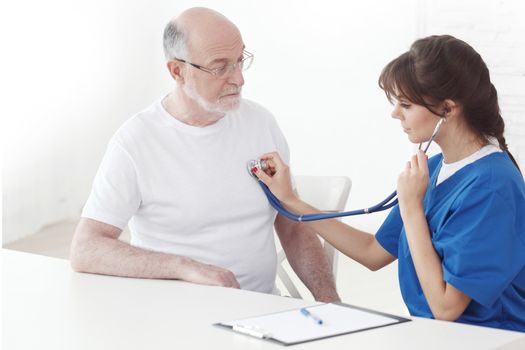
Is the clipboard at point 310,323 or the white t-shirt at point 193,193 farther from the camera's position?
the white t-shirt at point 193,193

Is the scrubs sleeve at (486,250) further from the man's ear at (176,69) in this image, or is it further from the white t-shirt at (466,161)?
the man's ear at (176,69)

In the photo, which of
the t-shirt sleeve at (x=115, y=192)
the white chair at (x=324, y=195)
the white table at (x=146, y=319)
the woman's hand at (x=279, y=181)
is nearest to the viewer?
the white table at (x=146, y=319)

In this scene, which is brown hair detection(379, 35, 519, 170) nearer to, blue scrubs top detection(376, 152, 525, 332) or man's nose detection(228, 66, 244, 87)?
blue scrubs top detection(376, 152, 525, 332)

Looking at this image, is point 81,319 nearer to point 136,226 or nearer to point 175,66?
point 136,226

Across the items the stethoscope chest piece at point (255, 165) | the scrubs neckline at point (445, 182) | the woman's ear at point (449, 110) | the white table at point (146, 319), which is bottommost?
the white table at point (146, 319)

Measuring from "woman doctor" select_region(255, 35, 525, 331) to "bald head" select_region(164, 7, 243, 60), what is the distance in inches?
19.9

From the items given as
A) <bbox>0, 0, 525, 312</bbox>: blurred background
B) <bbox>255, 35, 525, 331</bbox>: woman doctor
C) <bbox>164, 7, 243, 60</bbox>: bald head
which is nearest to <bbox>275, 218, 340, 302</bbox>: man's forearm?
<bbox>255, 35, 525, 331</bbox>: woman doctor

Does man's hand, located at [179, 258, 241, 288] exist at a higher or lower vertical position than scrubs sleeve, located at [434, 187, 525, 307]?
lower

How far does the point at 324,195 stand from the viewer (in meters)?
2.47

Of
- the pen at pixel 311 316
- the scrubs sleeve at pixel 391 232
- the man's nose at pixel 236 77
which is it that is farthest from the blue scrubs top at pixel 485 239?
the man's nose at pixel 236 77

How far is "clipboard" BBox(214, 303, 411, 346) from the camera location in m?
1.50

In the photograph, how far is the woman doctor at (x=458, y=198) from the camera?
179 cm

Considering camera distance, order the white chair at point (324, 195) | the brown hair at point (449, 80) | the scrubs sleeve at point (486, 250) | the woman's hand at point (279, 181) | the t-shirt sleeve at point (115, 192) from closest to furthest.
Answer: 1. the scrubs sleeve at point (486, 250)
2. the brown hair at point (449, 80)
3. the t-shirt sleeve at point (115, 192)
4. the woman's hand at point (279, 181)
5. the white chair at point (324, 195)

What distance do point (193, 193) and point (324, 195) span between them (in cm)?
42
